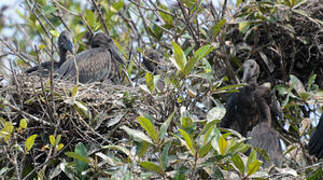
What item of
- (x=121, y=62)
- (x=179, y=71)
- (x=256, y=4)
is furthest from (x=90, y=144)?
(x=256, y=4)

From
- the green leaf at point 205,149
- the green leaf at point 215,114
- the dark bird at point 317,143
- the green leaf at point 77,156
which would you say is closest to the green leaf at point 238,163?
the green leaf at point 205,149

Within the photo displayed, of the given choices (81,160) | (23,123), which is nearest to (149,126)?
(81,160)

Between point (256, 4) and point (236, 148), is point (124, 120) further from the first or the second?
point (256, 4)

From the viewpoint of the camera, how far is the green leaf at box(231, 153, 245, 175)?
3754mm

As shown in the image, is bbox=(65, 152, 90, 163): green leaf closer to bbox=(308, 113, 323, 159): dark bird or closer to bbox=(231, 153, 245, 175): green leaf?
bbox=(231, 153, 245, 175): green leaf

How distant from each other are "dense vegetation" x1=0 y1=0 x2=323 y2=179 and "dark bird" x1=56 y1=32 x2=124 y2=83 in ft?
0.52

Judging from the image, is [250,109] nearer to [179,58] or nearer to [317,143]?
[317,143]

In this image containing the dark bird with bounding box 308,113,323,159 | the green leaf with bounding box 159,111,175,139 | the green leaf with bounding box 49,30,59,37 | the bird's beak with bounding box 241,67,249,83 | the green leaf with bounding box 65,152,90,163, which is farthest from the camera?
the bird's beak with bounding box 241,67,249,83

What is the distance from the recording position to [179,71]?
4.15m

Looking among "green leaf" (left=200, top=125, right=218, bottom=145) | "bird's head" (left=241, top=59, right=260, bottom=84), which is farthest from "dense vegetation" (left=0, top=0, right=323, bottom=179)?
"bird's head" (left=241, top=59, right=260, bottom=84)

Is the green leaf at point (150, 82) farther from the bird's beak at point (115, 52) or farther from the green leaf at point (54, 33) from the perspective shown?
the bird's beak at point (115, 52)

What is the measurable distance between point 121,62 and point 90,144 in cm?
183

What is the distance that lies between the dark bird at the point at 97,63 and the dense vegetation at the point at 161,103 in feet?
0.52

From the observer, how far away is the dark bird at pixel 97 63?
5836 mm
